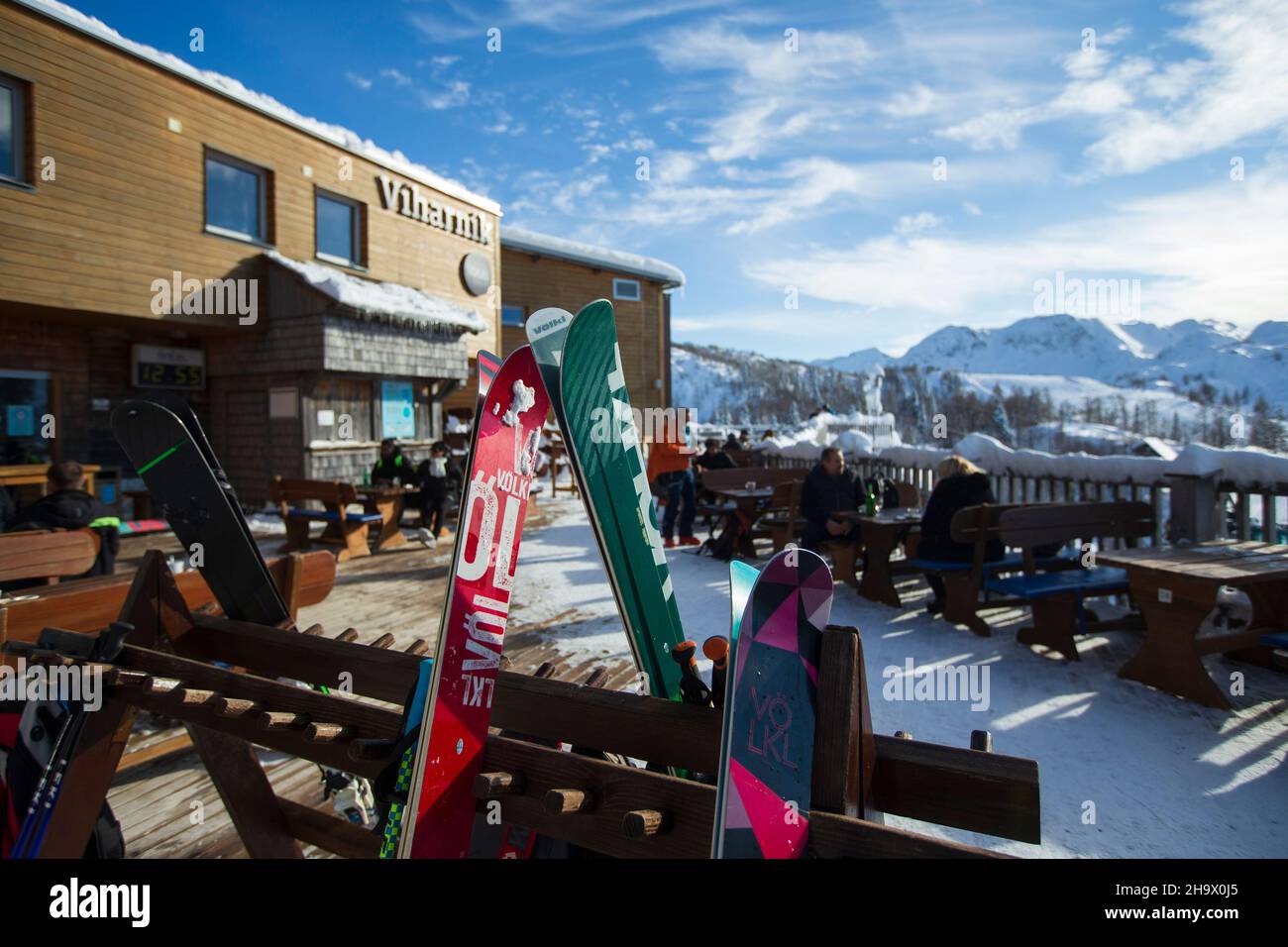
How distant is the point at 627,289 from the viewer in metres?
23.3

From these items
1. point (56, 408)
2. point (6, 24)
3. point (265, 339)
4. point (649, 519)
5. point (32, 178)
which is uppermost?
point (6, 24)

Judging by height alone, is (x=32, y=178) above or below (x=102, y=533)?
above

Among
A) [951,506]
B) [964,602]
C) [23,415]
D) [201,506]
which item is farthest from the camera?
[23,415]

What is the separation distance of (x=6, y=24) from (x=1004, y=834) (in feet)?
44.6

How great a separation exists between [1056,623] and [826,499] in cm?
236

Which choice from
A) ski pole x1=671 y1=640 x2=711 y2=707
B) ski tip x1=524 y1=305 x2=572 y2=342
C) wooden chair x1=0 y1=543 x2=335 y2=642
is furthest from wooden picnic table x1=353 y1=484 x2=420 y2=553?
ski pole x1=671 y1=640 x2=711 y2=707

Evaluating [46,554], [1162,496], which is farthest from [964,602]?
[46,554]

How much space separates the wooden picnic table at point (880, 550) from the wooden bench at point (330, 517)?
602 centimetres

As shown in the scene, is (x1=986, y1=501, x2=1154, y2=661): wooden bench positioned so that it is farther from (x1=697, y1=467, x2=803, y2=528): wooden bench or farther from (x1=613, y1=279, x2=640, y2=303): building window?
(x1=613, y1=279, x2=640, y2=303): building window

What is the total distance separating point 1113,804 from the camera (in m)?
2.90

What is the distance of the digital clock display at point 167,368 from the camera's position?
12094mm

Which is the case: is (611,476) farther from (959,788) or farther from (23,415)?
(23,415)

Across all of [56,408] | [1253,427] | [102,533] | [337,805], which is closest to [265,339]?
[56,408]

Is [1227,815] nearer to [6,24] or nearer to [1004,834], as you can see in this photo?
[1004,834]
